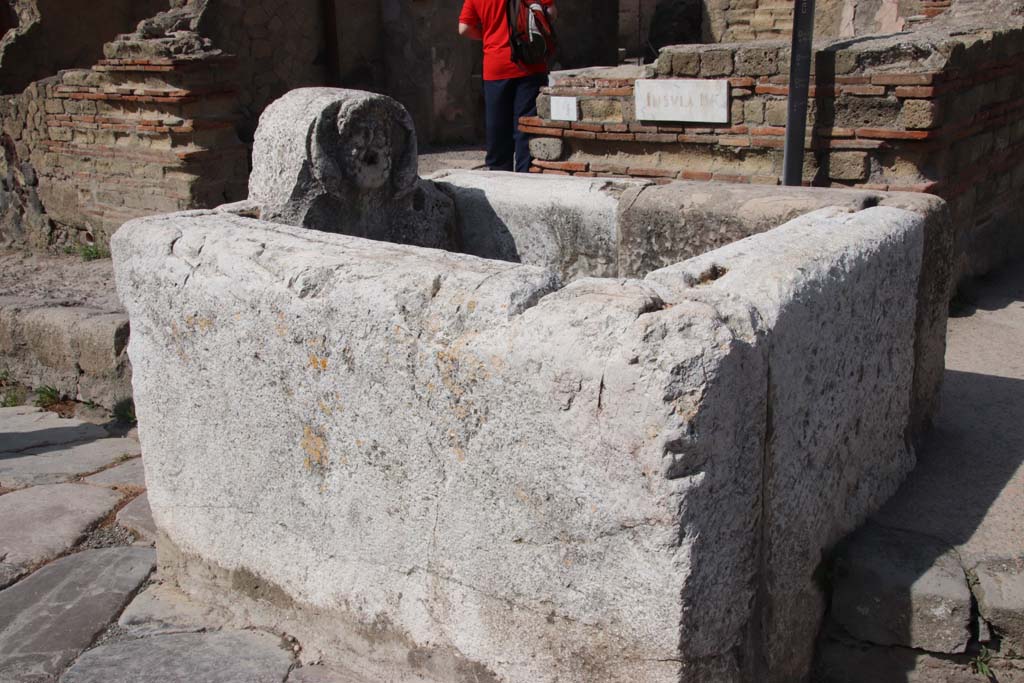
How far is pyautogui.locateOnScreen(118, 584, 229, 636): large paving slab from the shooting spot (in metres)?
2.47

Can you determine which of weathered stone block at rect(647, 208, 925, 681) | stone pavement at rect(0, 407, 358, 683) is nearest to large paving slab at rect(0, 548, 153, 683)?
stone pavement at rect(0, 407, 358, 683)

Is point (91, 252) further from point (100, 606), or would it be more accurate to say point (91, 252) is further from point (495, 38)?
point (100, 606)

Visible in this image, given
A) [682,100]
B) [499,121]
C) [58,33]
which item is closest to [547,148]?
[499,121]

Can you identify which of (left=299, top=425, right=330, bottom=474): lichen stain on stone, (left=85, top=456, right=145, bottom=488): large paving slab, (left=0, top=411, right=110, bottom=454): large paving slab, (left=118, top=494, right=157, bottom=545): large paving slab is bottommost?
(left=0, top=411, right=110, bottom=454): large paving slab

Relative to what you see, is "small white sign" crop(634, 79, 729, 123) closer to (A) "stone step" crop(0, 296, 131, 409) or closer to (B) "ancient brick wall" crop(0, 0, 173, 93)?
(A) "stone step" crop(0, 296, 131, 409)

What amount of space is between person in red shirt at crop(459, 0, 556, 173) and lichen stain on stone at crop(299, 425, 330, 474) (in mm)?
4058

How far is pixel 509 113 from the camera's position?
6043 millimetres

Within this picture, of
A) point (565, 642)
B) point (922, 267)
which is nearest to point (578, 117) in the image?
point (922, 267)

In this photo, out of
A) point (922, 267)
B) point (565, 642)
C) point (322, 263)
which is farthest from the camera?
point (922, 267)

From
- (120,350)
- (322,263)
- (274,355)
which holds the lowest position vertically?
(120,350)

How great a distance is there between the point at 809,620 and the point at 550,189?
1.57 meters

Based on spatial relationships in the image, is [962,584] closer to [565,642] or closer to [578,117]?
[565,642]

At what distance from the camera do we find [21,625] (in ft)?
8.29

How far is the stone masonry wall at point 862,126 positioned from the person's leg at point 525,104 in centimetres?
20
